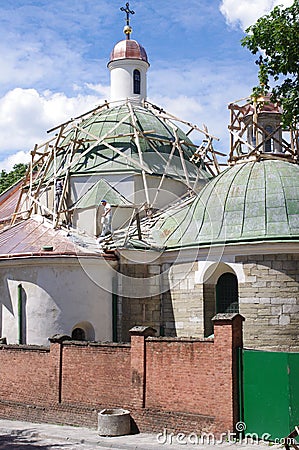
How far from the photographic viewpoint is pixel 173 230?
23.3 metres

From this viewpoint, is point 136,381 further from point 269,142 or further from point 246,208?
point 269,142

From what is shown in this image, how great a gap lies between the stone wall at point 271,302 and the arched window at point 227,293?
1019 mm

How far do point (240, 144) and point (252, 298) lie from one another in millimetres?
8614

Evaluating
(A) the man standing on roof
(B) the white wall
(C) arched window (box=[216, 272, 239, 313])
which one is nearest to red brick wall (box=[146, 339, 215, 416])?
(C) arched window (box=[216, 272, 239, 313])

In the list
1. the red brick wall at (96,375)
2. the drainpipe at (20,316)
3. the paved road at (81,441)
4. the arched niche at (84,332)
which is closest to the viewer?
the paved road at (81,441)

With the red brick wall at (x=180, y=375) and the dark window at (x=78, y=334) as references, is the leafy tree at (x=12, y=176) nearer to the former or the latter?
the dark window at (x=78, y=334)

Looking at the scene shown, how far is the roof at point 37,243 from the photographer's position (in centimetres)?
2197

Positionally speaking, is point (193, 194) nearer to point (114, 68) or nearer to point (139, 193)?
point (139, 193)

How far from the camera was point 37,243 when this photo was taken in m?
22.6

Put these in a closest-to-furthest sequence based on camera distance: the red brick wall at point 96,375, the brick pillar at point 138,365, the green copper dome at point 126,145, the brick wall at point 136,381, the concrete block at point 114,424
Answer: the brick wall at point 136,381 < the concrete block at point 114,424 < the brick pillar at point 138,365 < the red brick wall at point 96,375 < the green copper dome at point 126,145

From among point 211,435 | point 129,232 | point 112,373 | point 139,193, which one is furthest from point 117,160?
point 211,435

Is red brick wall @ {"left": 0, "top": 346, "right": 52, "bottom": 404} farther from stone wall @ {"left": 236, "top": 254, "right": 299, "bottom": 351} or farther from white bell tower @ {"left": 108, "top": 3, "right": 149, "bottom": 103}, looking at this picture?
white bell tower @ {"left": 108, "top": 3, "right": 149, "bottom": 103}

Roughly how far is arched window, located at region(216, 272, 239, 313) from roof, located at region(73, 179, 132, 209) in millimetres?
6841

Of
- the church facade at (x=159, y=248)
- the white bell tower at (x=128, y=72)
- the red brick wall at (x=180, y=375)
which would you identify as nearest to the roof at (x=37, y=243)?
the church facade at (x=159, y=248)
